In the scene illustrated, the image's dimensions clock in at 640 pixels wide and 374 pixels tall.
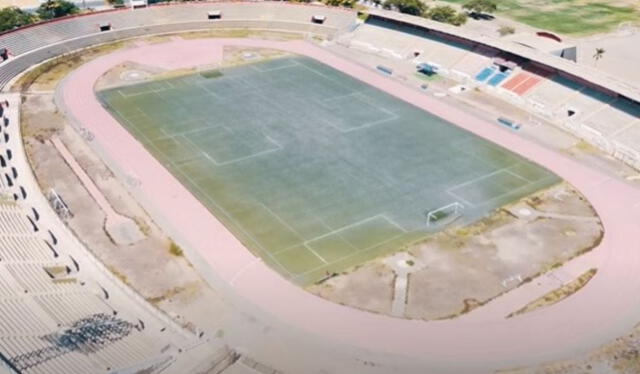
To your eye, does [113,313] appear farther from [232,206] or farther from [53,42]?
[53,42]

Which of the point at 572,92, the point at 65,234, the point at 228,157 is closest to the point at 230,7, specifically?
the point at 228,157

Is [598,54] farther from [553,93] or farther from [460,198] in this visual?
[460,198]

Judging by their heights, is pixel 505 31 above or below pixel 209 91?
above

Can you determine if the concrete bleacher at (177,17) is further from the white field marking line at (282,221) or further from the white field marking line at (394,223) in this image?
the white field marking line at (394,223)

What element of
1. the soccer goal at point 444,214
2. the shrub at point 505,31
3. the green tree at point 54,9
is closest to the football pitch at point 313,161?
the soccer goal at point 444,214

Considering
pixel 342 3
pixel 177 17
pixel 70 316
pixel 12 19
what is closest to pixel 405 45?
pixel 342 3

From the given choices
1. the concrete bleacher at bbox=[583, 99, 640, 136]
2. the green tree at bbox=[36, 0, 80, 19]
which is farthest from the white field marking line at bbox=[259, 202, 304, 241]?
the green tree at bbox=[36, 0, 80, 19]

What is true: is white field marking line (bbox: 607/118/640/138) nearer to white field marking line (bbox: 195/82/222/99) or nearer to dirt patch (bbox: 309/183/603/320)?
dirt patch (bbox: 309/183/603/320)
